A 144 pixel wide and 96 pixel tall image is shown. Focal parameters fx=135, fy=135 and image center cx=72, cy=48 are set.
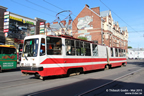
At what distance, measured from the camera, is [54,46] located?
8.92 metres

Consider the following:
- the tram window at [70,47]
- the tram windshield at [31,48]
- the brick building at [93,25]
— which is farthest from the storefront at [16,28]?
the tram window at [70,47]

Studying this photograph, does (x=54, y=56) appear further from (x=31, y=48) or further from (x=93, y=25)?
(x=93, y=25)

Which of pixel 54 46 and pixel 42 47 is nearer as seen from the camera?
pixel 42 47

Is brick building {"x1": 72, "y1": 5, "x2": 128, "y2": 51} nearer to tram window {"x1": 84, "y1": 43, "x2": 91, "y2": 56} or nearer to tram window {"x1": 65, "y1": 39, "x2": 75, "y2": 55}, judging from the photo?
tram window {"x1": 84, "y1": 43, "x2": 91, "y2": 56}

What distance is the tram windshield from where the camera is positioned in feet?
27.4

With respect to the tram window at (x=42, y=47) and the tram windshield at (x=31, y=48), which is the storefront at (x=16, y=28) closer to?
the tram windshield at (x=31, y=48)

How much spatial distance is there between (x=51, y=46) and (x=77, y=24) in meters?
38.5

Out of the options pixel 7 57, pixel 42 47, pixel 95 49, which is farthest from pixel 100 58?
pixel 7 57

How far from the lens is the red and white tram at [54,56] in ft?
26.8

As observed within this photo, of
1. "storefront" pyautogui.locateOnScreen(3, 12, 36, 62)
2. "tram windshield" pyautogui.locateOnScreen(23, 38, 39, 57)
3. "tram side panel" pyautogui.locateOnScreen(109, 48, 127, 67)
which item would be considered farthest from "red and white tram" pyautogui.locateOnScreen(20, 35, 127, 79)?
"storefront" pyautogui.locateOnScreen(3, 12, 36, 62)

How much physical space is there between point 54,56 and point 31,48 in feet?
5.10

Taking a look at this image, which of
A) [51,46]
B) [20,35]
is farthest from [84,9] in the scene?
[51,46]

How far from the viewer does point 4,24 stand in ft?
85.5

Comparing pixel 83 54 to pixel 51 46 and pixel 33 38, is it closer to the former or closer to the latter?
pixel 51 46
